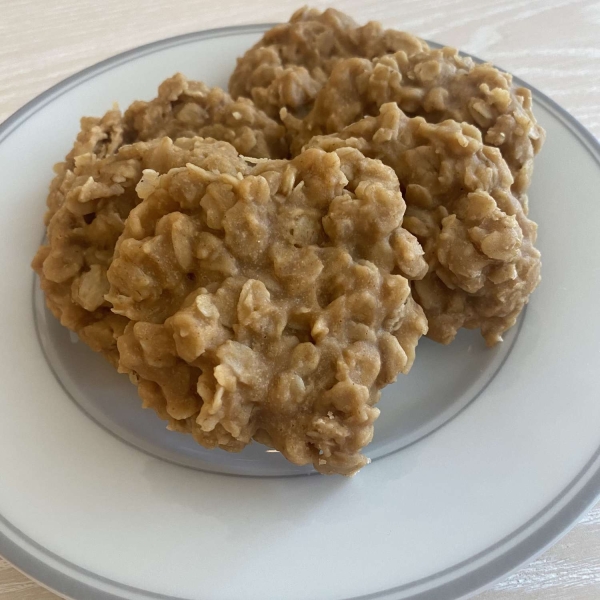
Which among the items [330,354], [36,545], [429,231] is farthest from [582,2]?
[36,545]

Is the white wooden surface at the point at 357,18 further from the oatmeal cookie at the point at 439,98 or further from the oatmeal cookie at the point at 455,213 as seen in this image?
the oatmeal cookie at the point at 455,213

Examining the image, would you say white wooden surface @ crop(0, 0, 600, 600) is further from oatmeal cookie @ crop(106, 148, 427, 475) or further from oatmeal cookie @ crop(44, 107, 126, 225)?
oatmeal cookie @ crop(106, 148, 427, 475)

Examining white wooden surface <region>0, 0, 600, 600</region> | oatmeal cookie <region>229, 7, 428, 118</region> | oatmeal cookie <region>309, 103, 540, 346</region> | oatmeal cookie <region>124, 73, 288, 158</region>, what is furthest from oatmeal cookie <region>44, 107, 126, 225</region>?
white wooden surface <region>0, 0, 600, 600</region>

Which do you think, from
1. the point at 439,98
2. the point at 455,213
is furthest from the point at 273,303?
the point at 439,98

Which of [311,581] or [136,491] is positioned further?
[136,491]

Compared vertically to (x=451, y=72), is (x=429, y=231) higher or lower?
lower

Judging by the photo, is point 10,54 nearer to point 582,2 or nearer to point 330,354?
point 330,354

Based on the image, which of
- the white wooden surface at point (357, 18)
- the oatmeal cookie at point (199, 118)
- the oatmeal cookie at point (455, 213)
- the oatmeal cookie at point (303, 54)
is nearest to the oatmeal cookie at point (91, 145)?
the oatmeal cookie at point (199, 118)
